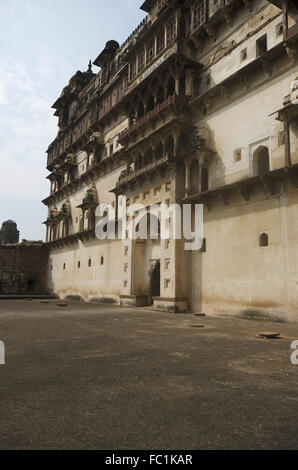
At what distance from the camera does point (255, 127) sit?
14.0 metres

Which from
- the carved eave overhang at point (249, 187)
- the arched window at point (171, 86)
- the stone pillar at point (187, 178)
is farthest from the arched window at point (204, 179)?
the arched window at point (171, 86)

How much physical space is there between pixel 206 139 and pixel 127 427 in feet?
49.1

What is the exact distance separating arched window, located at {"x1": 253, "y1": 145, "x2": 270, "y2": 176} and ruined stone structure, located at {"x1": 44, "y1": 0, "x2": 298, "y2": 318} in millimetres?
52

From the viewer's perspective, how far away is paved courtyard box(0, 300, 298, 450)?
9.27ft

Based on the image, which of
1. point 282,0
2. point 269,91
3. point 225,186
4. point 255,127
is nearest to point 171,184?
point 225,186

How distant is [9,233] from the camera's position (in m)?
49.2

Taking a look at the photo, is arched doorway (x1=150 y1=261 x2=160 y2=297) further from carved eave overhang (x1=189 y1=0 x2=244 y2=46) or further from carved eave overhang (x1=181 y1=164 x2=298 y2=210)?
carved eave overhang (x1=189 y1=0 x2=244 y2=46)

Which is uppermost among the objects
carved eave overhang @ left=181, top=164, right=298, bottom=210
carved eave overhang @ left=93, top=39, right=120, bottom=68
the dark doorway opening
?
carved eave overhang @ left=93, top=39, right=120, bottom=68

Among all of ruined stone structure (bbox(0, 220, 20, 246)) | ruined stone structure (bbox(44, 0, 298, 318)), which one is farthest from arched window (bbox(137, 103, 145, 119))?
ruined stone structure (bbox(0, 220, 20, 246))

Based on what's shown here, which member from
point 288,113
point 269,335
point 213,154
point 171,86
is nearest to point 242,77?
point 213,154

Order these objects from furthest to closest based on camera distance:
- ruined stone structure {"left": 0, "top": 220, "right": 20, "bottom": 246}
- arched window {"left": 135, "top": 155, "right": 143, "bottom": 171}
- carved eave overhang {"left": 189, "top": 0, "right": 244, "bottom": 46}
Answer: ruined stone structure {"left": 0, "top": 220, "right": 20, "bottom": 246}
arched window {"left": 135, "top": 155, "right": 143, "bottom": 171}
carved eave overhang {"left": 189, "top": 0, "right": 244, "bottom": 46}

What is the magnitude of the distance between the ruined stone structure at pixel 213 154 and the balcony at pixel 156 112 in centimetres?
8

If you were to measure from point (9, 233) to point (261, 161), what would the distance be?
4363 centimetres

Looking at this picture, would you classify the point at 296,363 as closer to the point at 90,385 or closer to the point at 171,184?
the point at 90,385
